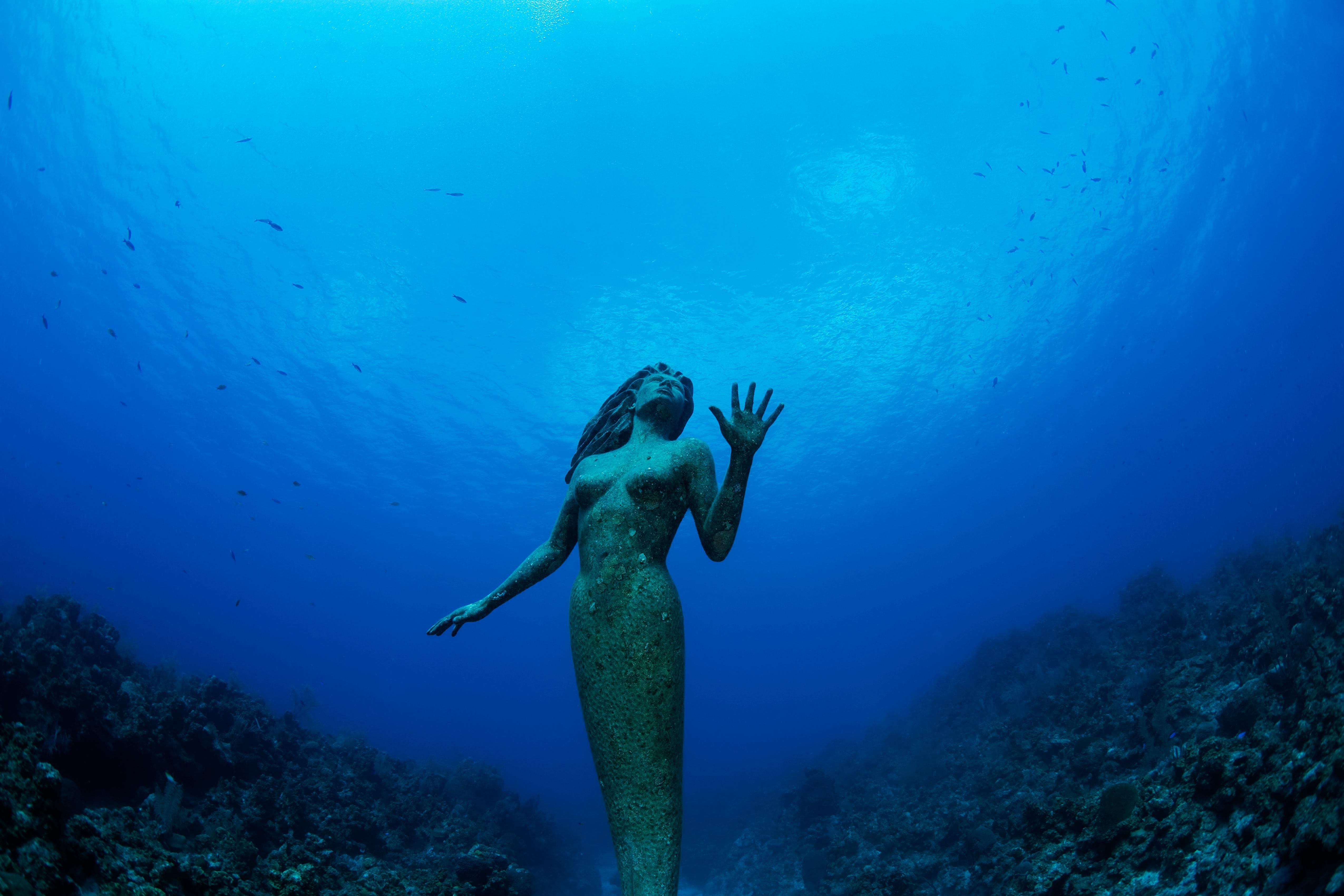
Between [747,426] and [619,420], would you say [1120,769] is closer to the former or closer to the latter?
[747,426]

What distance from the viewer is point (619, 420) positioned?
455 cm

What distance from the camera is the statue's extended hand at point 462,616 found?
147 inches

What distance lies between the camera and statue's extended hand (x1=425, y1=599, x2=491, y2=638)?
12.3 ft

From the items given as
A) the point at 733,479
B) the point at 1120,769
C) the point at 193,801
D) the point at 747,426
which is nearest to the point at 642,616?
the point at 733,479

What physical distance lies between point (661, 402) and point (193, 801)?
786 cm

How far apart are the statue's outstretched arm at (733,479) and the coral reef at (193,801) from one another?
9.54 ft

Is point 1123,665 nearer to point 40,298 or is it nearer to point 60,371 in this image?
point 40,298

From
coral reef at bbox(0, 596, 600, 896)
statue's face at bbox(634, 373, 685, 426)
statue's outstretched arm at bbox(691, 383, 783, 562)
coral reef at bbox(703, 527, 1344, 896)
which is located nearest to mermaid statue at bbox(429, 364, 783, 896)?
statue's outstretched arm at bbox(691, 383, 783, 562)

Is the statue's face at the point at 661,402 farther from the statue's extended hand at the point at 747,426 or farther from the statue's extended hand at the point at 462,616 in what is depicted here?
the statue's extended hand at the point at 462,616

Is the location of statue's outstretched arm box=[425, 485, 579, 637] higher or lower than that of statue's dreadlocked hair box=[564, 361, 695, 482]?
lower

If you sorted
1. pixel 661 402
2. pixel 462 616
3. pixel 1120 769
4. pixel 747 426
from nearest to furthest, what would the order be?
pixel 747 426 < pixel 462 616 < pixel 661 402 < pixel 1120 769

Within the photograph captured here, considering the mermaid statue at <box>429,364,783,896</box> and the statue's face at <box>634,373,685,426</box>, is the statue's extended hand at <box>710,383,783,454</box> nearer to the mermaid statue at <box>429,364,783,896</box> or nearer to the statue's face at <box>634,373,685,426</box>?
the mermaid statue at <box>429,364,783,896</box>

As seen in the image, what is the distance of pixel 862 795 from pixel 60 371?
155 ft

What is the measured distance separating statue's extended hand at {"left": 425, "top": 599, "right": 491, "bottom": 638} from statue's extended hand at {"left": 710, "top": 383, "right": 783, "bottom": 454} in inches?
74.8
